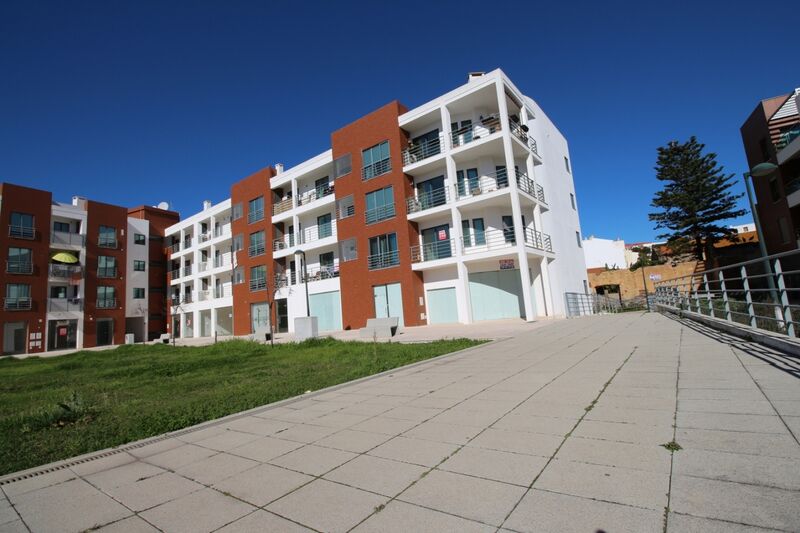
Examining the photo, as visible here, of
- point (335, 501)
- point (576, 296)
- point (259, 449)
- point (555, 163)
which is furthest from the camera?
point (555, 163)

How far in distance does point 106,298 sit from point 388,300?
32248 mm

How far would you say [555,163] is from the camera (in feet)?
92.2

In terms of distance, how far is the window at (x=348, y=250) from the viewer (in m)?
26.7

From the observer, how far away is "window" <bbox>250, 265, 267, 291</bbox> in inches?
1321

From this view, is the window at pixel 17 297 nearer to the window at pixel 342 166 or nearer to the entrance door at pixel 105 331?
the entrance door at pixel 105 331

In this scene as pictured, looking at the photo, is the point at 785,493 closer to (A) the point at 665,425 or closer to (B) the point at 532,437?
(A) the point at 665,425

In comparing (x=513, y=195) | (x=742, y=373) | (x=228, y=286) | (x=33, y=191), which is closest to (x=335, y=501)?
(x=742, y=373)

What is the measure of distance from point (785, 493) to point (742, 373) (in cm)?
369

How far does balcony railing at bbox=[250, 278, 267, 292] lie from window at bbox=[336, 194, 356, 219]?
1041 centimetres

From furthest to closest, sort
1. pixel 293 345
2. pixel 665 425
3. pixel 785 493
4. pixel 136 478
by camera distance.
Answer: pixel 293 345 < pixel 665 425 < pixel 136 478 < pixel 785 493

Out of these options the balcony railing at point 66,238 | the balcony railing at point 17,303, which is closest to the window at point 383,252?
the balcony railing at point 17,303

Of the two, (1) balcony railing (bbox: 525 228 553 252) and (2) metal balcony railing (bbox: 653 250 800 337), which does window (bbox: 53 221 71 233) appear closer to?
(1) balcony railing (bbox: 525 228 553 252)

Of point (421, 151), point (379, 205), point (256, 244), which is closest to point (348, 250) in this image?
point (379, 205)

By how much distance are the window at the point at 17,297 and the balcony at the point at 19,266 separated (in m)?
1.12
